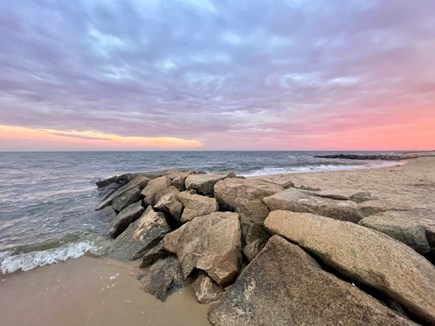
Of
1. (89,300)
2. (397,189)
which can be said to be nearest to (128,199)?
(89,300)

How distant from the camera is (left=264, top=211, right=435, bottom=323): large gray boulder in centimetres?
275

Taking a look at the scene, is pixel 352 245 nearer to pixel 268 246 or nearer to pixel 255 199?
pixel 268 246

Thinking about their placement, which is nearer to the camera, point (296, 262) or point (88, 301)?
point (296, 262)

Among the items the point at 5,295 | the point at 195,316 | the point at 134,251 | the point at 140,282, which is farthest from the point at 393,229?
the point at 5,295

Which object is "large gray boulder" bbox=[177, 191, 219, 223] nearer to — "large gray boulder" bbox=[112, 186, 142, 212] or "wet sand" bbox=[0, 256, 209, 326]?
"wet sand" bbox=[0, 256, 209, 326]

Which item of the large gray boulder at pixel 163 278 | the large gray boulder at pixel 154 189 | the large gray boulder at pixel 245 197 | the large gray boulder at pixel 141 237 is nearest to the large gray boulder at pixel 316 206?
the large gray boulder at pixel 245 197

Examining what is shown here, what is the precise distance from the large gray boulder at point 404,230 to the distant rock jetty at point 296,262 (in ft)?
0.05

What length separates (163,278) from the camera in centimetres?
466

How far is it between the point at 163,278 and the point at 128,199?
5.71 meters

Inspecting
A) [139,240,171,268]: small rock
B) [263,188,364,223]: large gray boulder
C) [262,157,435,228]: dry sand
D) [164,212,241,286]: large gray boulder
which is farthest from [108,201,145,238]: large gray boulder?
[262,157,435,228]: dry sand

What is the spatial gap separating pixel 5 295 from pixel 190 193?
4541 mm

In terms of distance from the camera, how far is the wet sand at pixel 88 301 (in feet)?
12.4

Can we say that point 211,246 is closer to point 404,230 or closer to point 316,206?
point 316,206

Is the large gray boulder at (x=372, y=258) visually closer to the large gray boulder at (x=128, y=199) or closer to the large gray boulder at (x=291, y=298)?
the large gray boulder at (x=291, y=298)
